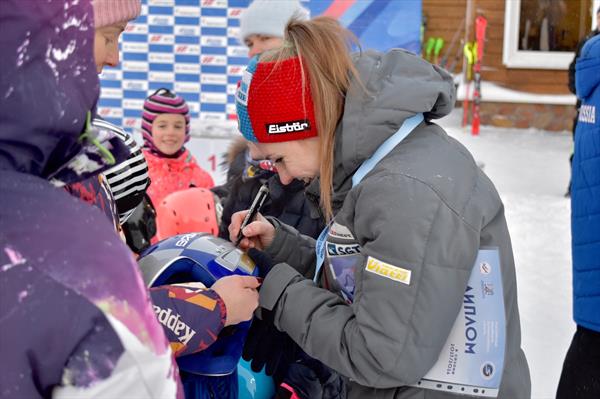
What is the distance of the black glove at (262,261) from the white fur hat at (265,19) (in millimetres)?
2035

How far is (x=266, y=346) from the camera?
1921mm

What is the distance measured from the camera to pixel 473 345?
1.63 metres

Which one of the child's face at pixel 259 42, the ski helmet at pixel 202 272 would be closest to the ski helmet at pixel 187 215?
the child's face at pixel 259 42

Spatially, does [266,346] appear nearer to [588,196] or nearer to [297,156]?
[297,156]

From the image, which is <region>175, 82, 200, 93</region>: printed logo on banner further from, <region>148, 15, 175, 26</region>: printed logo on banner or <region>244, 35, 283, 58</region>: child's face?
<region>244, 35, 283, 58</region>: child's face

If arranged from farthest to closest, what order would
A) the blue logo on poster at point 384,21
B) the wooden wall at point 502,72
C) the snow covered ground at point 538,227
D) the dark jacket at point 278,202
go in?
the wooden wall at point 502,72 < the blue logo on poster at point 384,21 < the snow covered ground at point 538,227 < the dark jacket at point 278,202

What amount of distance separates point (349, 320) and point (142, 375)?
0.80 metres

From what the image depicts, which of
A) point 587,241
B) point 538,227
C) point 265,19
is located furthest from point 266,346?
point 538,227

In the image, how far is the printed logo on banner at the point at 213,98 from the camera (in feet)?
22.6

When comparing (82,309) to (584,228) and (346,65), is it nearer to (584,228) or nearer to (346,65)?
(346,65)

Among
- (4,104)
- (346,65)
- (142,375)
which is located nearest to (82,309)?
(142,375)

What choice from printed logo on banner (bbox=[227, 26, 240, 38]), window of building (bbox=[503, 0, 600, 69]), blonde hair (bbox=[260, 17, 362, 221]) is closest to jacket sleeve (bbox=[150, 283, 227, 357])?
blonde hair (bbox=[260, 17, 362, 221])

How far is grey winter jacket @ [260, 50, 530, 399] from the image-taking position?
153cm

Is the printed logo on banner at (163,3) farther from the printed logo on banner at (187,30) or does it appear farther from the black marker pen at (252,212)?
the black marker pen at (252,212)
